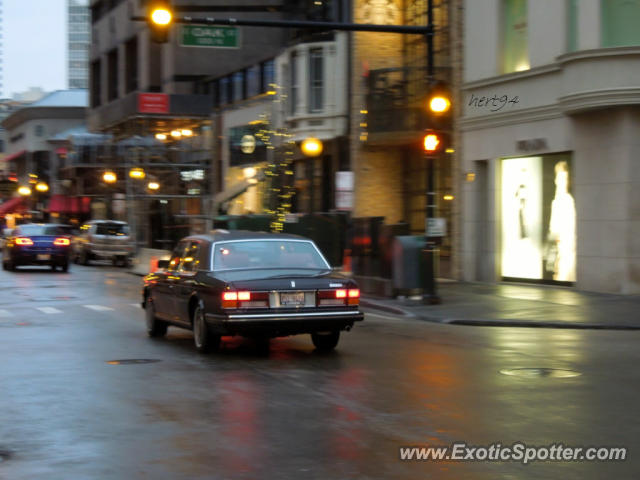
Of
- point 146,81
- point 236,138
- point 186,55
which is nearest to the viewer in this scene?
point 236,138

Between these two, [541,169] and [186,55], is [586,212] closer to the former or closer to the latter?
[541,169]

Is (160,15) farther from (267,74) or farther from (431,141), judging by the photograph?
(267,74)

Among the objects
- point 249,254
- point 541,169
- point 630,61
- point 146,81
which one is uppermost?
point 146,81

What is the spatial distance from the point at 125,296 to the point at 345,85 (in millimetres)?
12409

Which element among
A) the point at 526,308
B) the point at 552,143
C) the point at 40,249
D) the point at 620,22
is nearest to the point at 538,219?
the point at 552,143

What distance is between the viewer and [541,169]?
80.9ft

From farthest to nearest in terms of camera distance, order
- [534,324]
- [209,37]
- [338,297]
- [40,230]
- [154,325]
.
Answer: [40,230]
[209,37]
[534,324]
[154,325]
[338,297]

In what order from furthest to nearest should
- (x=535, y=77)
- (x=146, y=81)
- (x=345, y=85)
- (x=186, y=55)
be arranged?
(x=146, y=81), (x=186, y=55), (x=345, y=85), (x=535, y=77)

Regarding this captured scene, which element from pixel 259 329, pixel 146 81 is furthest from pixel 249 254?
pixel 146 81

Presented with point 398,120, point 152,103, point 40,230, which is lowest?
point 40,230

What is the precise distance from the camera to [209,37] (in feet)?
71.3

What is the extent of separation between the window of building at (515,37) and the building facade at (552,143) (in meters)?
0.03

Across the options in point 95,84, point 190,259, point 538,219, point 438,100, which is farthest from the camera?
point 95,84

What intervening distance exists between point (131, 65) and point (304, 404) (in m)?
59.6
